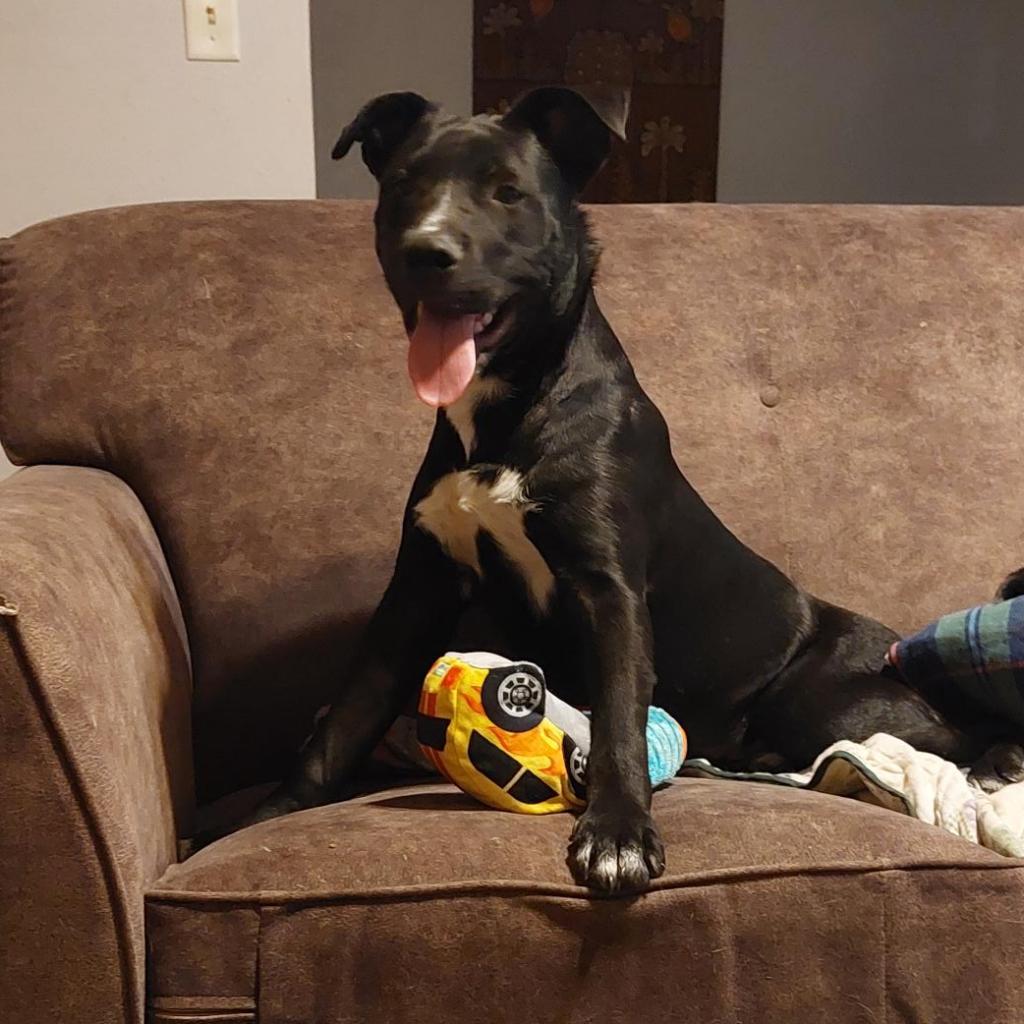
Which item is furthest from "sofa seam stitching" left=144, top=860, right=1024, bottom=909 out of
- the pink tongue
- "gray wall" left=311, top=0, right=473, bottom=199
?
"gray wall" left=311, top=0, right=473, bottom=199

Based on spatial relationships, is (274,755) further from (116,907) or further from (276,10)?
(276,10)

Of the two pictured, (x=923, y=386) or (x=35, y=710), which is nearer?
(x=35, y=710)

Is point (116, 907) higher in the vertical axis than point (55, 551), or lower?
lower

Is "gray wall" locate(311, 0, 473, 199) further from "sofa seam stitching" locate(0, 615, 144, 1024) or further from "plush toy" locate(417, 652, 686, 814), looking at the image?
"sofa seam stitching" locate(0, 615, 144, 1024)

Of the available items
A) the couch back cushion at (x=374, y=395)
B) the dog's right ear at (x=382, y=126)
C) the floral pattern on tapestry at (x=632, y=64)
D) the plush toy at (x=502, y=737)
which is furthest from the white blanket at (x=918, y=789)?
the floral pattern on tapestry at (x=632, y=64)

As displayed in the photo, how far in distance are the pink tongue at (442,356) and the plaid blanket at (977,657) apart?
665mm

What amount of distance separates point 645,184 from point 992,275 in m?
2.03

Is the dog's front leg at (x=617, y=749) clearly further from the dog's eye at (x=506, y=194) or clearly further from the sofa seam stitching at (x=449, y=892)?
the dog's eye at (x=506, y=194)

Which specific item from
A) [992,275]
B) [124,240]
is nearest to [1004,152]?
[992,275]

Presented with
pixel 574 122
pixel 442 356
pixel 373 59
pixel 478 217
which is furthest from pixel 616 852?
pixel 373 59

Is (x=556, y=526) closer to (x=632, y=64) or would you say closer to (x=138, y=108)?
(x=138, y=108)

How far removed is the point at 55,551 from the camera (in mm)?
1086

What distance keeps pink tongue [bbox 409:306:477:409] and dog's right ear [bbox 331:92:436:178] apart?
231 mm

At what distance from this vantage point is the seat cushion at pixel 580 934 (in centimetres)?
99
